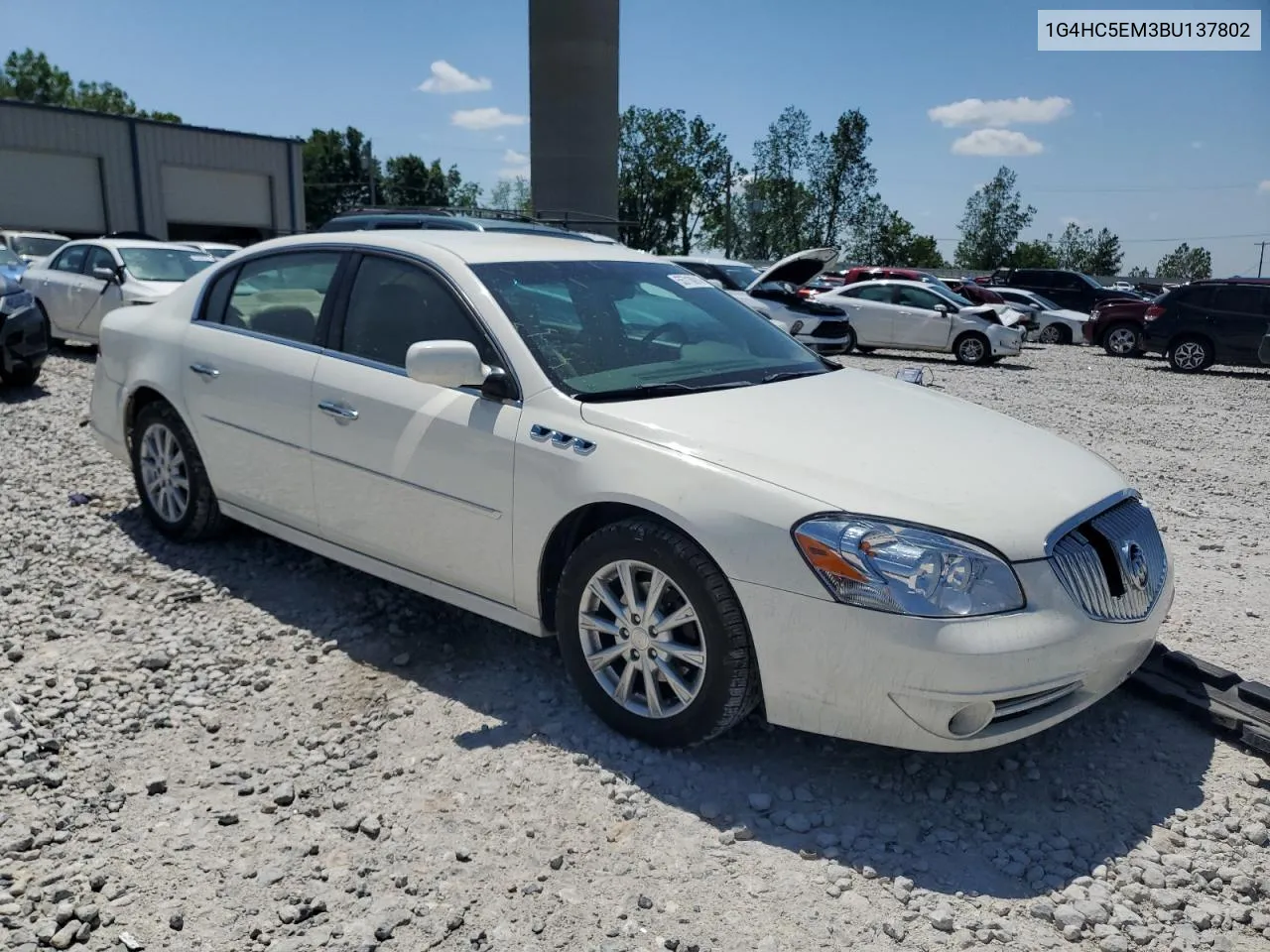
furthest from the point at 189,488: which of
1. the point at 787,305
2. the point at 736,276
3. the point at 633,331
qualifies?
the point at 787,305

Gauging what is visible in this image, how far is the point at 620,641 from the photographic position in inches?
130

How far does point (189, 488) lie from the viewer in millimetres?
4941

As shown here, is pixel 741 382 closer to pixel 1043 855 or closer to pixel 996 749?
pixel 996 749

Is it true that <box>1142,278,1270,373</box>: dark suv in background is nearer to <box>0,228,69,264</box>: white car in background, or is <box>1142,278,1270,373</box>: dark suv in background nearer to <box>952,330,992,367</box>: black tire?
<box>952,330,992,367</box>: black tire

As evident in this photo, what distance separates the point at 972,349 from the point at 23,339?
1534cm

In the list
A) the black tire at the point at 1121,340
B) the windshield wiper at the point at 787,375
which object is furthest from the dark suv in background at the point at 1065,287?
the windshield wiper at the point at 787,375

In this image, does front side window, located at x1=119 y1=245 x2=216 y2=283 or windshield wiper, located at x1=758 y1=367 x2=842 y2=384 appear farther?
front side window, located at x1=119 y1=245 x2=216 y2=283

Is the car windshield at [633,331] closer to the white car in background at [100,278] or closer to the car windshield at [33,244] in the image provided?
the white car in background at [100,278]

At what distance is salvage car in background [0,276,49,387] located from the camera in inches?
368

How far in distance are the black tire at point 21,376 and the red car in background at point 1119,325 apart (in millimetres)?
19685

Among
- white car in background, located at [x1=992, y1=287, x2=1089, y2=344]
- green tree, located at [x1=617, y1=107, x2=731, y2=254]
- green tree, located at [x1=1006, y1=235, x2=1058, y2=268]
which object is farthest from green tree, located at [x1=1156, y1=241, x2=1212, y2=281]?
white car in background, located at [x1=992, y1=287, x2=1089, y2=344]

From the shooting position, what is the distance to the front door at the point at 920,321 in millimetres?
18969

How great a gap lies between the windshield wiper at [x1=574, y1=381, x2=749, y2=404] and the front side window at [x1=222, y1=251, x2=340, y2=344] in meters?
1.48

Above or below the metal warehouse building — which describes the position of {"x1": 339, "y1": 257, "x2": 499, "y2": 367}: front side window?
below
